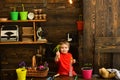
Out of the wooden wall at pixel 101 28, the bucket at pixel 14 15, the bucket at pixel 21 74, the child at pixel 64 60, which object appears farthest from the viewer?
the bucket at pixel 14 15

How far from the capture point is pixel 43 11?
4594 millimetres

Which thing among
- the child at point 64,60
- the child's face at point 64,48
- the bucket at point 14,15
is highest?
the bucket at point 14,15

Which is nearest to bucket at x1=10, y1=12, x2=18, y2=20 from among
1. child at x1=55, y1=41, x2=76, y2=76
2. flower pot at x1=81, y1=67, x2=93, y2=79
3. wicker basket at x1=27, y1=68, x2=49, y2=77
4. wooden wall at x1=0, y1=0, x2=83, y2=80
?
wooden wall at x1=0, y1=0, x2=83, y2=80

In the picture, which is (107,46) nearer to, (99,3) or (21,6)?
(99,3)

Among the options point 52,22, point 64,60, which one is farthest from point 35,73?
point 52,22

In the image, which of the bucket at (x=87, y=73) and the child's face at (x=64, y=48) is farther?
the child's face at (x=64, y=48)

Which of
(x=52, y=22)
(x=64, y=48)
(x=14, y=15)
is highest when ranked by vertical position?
(x=14, y=15)

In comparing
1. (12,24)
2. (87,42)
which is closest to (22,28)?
(12,24)

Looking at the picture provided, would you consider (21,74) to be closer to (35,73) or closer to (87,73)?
(35,73)

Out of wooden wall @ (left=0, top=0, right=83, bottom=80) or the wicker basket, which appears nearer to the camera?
the wicker basket

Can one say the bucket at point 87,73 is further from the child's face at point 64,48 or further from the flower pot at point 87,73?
the child's face at point 64,48

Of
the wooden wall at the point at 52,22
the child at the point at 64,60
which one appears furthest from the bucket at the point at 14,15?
the child at the point at 64,60

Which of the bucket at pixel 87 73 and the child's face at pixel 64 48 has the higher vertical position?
the child's face at pixel 64 48

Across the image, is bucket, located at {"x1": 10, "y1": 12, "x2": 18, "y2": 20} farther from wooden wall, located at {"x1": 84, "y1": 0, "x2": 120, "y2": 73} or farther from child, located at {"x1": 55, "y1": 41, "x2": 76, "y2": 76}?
wooden wall, located at {"x1": 84, "y1": 0, "x2": 120, "y2": 73}
